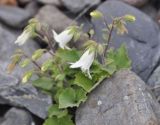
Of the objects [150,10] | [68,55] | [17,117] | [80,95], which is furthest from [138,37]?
[17,117]

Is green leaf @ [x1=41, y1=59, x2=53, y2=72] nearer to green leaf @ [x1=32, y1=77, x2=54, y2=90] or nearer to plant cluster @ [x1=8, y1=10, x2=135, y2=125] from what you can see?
plant cluster @ [x1=8, y1=10, x2=135, y2=125]

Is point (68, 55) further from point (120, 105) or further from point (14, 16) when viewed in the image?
A: point (14, 16)

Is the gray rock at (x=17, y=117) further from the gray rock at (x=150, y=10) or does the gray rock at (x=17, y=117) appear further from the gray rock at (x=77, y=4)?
the gray rock at (x=150, y=10)

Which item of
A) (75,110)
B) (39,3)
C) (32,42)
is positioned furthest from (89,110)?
(39,3)

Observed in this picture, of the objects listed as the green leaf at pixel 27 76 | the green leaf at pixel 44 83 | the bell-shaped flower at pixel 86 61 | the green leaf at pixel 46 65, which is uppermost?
the bell-shaped flower at pixel 86 61

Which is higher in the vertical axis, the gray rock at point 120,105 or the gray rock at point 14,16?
the gray rock at point 14,16

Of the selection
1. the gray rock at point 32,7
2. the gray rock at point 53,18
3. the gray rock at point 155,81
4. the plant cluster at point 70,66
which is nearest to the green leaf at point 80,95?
the plant cluster at point 70,66

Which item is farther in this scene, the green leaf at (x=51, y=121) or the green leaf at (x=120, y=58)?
the green leaf at (x=120, y=58)

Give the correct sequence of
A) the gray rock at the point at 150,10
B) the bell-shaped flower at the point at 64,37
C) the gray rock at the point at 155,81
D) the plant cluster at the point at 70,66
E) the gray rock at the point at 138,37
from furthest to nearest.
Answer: the gray rock at the point at 150,10
the gray rock at the point at 138,37
the gray rock at the point at 155,81
the bell-shaped flower at the point at 64,37
the plant cluster at the point at 70,66
